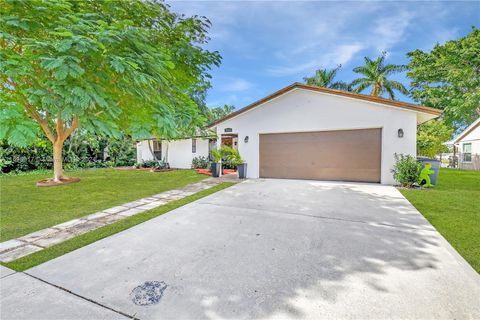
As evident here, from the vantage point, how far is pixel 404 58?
21.4 meters

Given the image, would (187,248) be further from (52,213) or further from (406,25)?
(406,25)

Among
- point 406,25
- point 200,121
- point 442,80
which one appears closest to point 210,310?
point 200,121

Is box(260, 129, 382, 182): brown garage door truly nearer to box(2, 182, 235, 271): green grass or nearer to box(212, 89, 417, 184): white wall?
box(212, 89, 417, 184): white wall

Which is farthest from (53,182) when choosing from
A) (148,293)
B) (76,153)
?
(148,293)

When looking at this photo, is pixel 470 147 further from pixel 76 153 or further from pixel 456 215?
pixel 76 153

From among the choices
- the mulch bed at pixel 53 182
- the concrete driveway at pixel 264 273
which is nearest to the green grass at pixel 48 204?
the mulch bed at pixel 53 182

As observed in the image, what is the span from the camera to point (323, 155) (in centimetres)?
932

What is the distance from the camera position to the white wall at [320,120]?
8.08 metres

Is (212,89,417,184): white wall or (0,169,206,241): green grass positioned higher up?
(212,89,417,184): white wall

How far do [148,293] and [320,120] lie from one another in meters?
8.83

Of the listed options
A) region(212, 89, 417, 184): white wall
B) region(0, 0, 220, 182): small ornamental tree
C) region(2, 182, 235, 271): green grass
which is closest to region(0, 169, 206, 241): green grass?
region(2, 182, 235, 271): green grass

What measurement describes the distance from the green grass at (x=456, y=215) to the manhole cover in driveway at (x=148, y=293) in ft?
11.6

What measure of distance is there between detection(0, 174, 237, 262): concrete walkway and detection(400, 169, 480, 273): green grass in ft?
18.7

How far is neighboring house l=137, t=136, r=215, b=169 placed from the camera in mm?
15812
